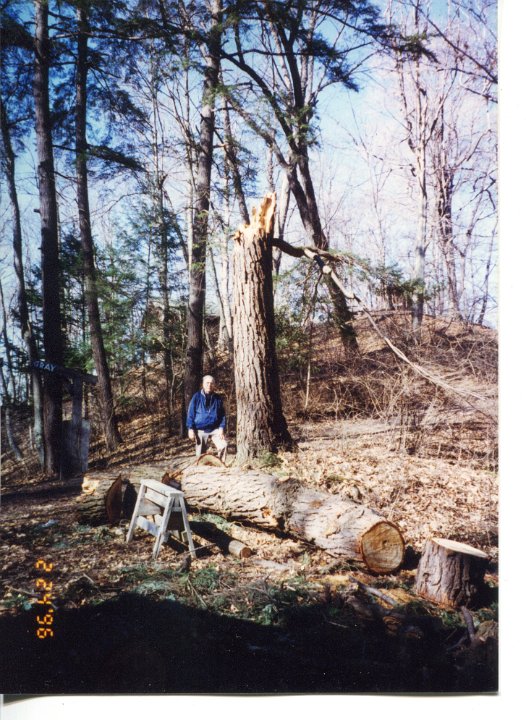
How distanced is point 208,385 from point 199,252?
4.14ft

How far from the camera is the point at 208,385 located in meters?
3.91

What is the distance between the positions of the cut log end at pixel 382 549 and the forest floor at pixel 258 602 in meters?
0.09

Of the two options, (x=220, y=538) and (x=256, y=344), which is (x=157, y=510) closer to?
(x=220, y=538)

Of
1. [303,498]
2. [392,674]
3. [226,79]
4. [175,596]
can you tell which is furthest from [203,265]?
[392,674]

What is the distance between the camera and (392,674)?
2.90 metres

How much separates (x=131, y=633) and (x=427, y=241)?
3998 mm

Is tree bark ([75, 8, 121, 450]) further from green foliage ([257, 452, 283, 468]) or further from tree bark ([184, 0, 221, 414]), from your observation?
green foliage ([257, 452, 283, 468])

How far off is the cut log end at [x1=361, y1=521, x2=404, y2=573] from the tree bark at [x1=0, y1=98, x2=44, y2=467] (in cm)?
298

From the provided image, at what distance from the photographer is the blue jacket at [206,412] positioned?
12.8 feet

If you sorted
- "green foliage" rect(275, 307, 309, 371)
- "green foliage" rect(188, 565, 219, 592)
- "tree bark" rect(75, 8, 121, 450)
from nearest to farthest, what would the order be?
"green foliage" rect(188, 565, 219, 592), "tree bark" rect(75, 8, 121, 450), "green foliage" rect(275, 307, 309, 371)

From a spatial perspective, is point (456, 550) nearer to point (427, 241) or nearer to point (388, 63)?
point (427, 241)

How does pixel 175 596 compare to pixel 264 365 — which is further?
pixel 264 365

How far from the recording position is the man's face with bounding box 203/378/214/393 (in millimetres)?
3906

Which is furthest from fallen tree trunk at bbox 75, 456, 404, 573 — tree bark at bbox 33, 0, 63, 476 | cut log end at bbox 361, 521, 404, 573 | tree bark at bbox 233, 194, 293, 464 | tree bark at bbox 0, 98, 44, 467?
tree bark at bbox 33, 0, 63, 476
